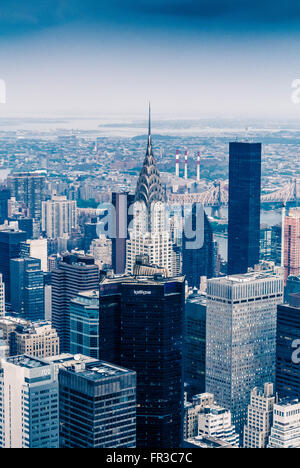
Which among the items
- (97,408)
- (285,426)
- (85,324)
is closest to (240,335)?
(85,324)

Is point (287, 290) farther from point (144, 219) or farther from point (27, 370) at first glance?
point (27, 370)

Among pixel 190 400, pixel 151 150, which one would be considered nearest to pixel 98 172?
pixel 151 150

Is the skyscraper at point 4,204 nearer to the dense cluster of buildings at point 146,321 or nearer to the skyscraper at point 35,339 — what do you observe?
the dense cluster of buildings at point 146,321

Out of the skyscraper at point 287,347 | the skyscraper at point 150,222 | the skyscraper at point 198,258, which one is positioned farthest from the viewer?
the skyscraper at point 198,258

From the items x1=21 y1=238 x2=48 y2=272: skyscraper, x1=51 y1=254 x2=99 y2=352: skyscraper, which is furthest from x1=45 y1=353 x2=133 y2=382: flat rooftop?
x1=21 y1=238 x2=48 y2=272: skyscraper

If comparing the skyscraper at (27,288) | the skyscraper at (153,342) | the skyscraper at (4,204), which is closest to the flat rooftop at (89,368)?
the skyscraper at (153,342)

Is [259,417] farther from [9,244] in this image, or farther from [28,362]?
[9,244]

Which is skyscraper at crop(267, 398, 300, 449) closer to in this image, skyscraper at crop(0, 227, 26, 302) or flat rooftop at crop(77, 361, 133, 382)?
flat rooftop at crop(77, 361, 133, 382)
